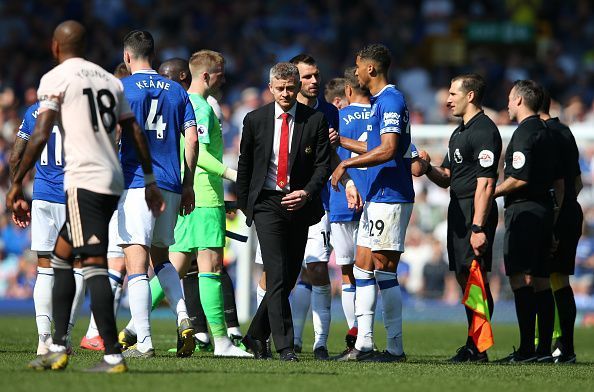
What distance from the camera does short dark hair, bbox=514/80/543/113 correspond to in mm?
11156

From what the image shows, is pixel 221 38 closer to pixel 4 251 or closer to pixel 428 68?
pixel 428 68

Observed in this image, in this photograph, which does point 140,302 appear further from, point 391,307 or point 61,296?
point 391,307

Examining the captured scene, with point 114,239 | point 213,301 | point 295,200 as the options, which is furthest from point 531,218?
point 114,239

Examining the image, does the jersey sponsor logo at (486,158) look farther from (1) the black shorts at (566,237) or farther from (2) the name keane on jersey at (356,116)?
(1) the black shorts at (566,237)

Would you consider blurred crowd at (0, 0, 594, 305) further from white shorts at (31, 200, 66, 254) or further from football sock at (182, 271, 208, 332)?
white shorts at (31, 200, 66, 254)

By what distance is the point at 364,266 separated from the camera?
10.4 metres

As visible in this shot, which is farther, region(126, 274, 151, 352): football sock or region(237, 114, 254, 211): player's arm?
region(237, 114, 254, 211): player's arm

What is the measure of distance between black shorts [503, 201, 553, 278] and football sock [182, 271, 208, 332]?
2.92m

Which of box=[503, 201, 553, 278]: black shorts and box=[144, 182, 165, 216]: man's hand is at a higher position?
box=[144, 182, 165, 216]: man's hand

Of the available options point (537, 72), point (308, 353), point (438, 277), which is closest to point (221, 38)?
point (537, 72)

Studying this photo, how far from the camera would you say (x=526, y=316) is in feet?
35.9

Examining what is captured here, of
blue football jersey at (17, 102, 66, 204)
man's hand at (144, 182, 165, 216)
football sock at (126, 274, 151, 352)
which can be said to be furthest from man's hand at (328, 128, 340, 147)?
blue football jersey at (17, 102, 66, 204)

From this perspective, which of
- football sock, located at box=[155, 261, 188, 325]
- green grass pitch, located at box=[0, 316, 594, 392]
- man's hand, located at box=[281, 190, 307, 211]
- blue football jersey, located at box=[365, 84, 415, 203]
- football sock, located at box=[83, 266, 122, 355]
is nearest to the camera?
green grass pitch, located at box=[0, 316, 594, 392]

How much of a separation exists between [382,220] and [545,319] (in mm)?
2050
